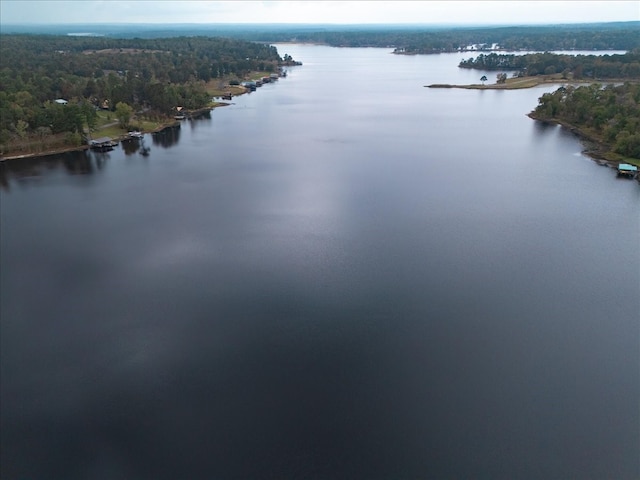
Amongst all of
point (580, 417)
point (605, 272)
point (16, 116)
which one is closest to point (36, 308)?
point (580, 417)

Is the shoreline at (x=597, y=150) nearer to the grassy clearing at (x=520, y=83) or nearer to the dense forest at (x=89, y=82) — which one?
the grassy clearing at (x=520, y=83)

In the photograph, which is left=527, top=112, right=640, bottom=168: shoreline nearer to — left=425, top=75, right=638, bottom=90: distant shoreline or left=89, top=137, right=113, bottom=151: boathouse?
left=425, top=75, right=638, bottom=90: distant shoreline

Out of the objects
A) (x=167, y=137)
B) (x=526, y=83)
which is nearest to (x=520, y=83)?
(x=526, y=83)

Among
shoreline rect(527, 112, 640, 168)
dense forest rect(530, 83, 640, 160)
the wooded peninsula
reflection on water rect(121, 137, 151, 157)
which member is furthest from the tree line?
reflection on water rect(121, 137, 151, 157)

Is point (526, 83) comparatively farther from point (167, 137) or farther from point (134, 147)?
point (134, 147)

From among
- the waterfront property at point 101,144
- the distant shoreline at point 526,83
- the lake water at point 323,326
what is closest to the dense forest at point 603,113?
the lake water at point 323,326

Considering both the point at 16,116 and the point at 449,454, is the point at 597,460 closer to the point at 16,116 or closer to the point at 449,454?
the point at 449,454
